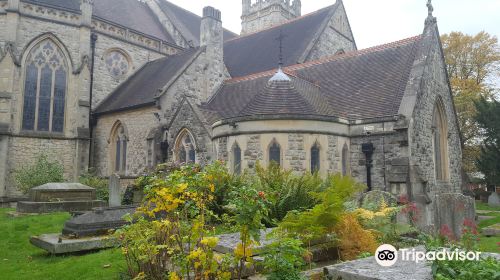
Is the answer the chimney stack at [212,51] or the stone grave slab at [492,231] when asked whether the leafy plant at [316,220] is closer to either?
the stone grave slab at [492,231]

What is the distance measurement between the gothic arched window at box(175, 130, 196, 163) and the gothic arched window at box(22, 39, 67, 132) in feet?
27.8

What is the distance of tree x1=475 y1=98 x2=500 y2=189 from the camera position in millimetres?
25016

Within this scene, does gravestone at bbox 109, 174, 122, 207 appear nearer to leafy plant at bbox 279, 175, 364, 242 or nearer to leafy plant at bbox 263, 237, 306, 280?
leafy plant at bbox 279, 175, 364, 242

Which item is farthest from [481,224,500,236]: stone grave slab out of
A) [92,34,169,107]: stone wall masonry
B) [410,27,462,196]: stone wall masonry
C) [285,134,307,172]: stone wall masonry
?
[92,34,169,107]: stone wall masonry

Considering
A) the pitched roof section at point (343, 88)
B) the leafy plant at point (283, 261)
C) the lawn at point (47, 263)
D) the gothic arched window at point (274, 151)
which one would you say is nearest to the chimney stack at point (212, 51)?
the pitched roof section at point (343, 88)

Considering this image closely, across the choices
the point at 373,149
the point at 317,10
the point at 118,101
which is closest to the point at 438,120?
the point at 373,149

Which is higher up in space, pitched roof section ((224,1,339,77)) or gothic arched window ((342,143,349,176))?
pitched roof section ((224,1,339,77))

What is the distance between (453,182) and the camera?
684 inches

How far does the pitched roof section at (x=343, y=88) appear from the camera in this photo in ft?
47.8

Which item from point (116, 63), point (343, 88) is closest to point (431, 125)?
point (343, 88)

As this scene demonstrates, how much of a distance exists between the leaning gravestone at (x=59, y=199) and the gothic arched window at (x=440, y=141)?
535 inches

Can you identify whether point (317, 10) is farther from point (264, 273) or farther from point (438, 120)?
point (264, 273)

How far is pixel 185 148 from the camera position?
1794 cm

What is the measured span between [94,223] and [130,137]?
14.0 m
